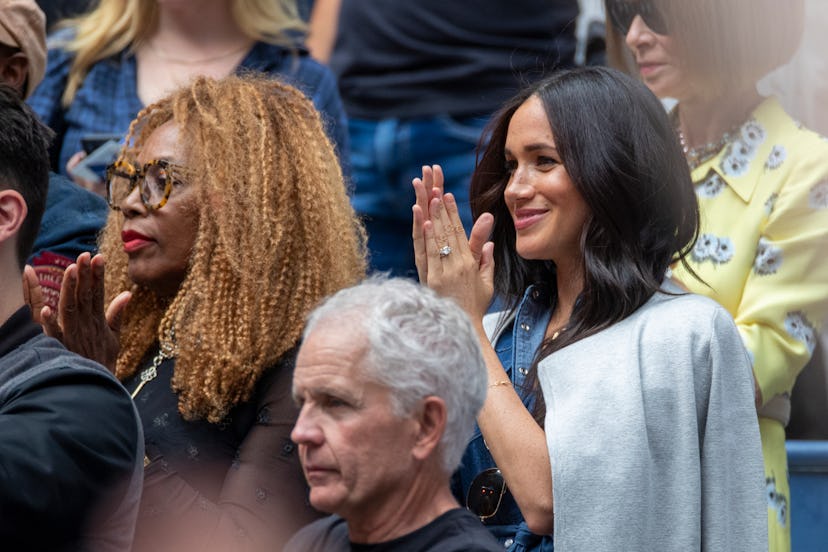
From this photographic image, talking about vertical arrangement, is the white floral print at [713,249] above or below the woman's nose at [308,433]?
below

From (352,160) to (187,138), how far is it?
4.30ft

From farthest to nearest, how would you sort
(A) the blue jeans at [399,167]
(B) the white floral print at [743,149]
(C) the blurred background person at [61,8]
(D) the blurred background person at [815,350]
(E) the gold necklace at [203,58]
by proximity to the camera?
(C) the blurred background person at [61,8] < (E) the gold necklace at [203,58] < (A) the blue jeans at [399,167] < (D) the blurred background person at [815,350] < (B) the white floral print at [743,149]

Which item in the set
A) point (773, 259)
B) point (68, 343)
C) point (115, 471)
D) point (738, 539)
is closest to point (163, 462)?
point (68, 343)

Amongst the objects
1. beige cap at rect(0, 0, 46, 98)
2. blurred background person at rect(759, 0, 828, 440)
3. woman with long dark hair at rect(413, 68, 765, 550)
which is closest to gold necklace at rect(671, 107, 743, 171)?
blurred background person at rect(759, 0, 828, 440)

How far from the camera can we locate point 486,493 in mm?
3096

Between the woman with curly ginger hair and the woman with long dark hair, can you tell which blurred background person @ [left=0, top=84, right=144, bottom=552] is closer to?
the woman with curly ginger hair

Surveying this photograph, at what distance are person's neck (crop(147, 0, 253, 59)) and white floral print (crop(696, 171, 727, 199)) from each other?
180cm

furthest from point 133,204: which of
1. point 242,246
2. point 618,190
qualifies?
point 618,190

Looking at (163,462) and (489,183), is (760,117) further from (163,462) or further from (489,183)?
(163,462)

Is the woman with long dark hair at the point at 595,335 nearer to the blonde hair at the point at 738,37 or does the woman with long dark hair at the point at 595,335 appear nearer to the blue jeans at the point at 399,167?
the blonde hair at the point at 738,37

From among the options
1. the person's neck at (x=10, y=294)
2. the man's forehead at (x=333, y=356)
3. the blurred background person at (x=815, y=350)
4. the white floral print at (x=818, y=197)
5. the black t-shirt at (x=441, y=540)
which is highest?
the man's forehead at (x=333, y=356)

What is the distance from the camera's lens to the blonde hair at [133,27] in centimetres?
491

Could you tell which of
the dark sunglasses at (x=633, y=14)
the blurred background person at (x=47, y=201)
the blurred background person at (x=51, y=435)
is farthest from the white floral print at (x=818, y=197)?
the blurred background person at (x=47, y=201)

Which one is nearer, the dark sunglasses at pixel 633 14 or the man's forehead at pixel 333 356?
the man's forehead at pixel 333 356
